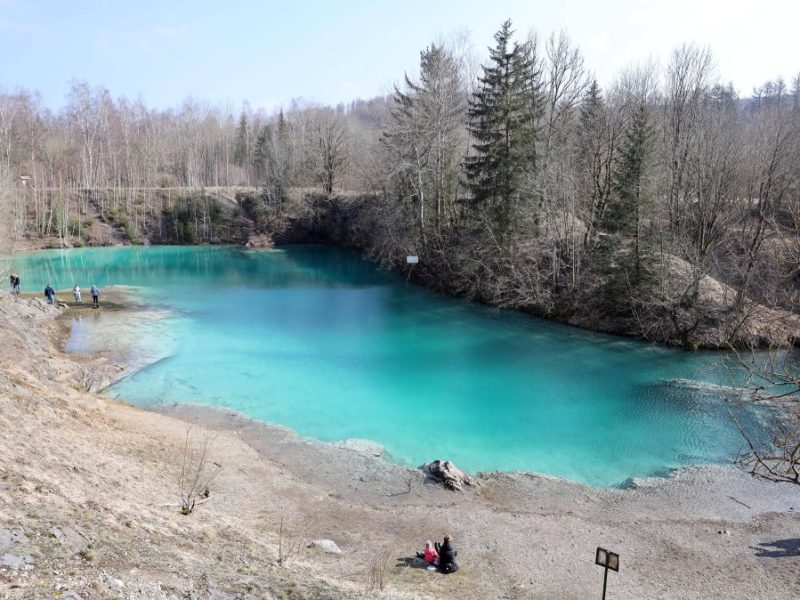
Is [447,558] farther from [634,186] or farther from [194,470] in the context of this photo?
[634,186]

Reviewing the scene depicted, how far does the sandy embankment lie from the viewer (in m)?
7.35

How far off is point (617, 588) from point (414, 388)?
12004 millimetres

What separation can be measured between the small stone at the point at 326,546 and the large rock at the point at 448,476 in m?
3.89

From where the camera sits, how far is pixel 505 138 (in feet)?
115

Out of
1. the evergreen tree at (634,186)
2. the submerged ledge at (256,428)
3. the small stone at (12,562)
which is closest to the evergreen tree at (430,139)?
A: the evergreen tree at (634,186)

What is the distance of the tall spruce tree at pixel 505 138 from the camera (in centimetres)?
3447

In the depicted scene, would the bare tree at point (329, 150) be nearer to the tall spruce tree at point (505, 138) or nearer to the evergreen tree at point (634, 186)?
the tall spruce tree at point (505, 138)

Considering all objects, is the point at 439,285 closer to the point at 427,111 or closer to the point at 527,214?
the point at 527,214

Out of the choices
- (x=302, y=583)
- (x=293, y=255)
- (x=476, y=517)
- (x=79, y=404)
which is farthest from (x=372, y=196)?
(x=302, y=583)

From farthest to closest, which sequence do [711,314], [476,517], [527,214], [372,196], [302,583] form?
[372,196] → [527,214] → [711,314] → [476,517] → [302,583]

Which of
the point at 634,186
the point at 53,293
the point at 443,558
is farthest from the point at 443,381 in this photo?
the point at 53,293

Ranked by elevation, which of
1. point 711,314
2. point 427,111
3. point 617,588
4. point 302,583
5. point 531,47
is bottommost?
point 617,588

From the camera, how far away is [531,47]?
37844 mm

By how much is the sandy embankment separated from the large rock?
34 centimetres
